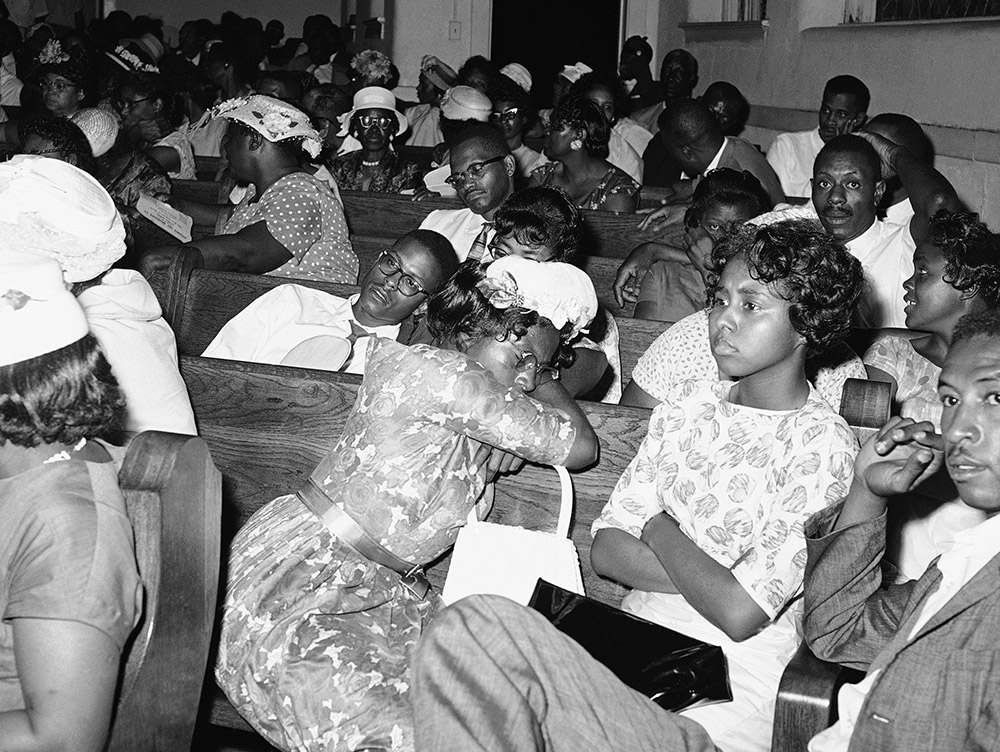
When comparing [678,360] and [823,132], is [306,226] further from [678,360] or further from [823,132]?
[823,132]

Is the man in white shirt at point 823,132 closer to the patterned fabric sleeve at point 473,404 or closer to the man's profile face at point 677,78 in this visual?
the man's profile face at point 677,78

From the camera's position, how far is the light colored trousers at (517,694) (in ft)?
5.20

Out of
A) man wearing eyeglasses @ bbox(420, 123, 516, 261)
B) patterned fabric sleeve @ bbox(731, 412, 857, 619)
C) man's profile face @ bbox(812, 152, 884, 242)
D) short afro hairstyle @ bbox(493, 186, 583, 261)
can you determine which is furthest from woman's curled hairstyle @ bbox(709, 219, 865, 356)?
man wearing eyeglasses @ bbox(420, 123, 516, 261)

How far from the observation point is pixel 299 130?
4.36 metres

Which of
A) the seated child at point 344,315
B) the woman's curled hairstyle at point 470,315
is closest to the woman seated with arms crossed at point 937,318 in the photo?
the woman's curled hairstyle at point 470,315

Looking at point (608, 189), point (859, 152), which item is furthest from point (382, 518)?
point (608, 189)

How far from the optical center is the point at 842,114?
641 centimetres

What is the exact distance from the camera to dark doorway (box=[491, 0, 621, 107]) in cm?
1312

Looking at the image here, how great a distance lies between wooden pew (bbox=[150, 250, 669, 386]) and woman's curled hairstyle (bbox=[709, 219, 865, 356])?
169 centimetres

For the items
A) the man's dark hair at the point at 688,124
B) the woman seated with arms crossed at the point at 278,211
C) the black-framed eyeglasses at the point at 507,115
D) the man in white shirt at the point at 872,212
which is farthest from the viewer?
the black-framed eyeglasses at the point at 507,115

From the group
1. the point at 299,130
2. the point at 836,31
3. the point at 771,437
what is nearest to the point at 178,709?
the point at 771,437

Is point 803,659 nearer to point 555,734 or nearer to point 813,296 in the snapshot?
point 555,734

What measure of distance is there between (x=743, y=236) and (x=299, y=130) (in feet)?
8.37

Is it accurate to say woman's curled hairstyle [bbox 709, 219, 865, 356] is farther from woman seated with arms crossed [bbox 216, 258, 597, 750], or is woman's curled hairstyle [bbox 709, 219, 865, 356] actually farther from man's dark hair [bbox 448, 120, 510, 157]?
man's dark hair [bbox 448, 120, 510, 157]
